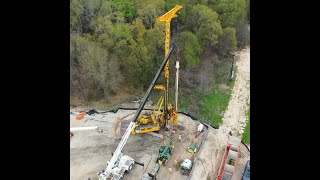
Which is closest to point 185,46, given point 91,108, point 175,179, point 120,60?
point 120,60

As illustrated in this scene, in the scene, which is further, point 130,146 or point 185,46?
point 185,46

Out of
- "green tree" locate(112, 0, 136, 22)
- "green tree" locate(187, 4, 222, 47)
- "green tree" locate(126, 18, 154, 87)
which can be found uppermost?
"green tree" locate(112, 0, 136, 22)

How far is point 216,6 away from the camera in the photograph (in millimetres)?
40031

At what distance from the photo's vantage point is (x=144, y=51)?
106 ft

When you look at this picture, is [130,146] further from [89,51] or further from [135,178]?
[89,51]

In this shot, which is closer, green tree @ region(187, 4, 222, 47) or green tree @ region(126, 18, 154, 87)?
green tree @ region(126, 18, 154, 87)

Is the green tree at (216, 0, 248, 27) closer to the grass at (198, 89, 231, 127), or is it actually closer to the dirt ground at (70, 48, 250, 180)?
the grass at (198, 89, 231, 127)

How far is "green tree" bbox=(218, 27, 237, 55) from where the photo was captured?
38156 millimetres

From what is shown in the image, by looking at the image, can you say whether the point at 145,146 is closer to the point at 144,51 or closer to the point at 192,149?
the point at 192,149

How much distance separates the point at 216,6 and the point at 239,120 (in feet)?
56.1

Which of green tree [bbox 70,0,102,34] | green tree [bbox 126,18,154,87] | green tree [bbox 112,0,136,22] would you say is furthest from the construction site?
green tree [bbox 112,0,136,22]

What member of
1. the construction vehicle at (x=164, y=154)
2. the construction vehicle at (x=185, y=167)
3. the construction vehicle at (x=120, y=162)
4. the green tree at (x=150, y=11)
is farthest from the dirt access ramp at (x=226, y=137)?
the green tree at (x=150, y=11)

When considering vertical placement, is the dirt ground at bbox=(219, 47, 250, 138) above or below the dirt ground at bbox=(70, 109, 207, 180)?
above

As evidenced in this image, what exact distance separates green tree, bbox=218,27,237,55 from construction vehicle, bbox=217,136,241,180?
1615 cm
